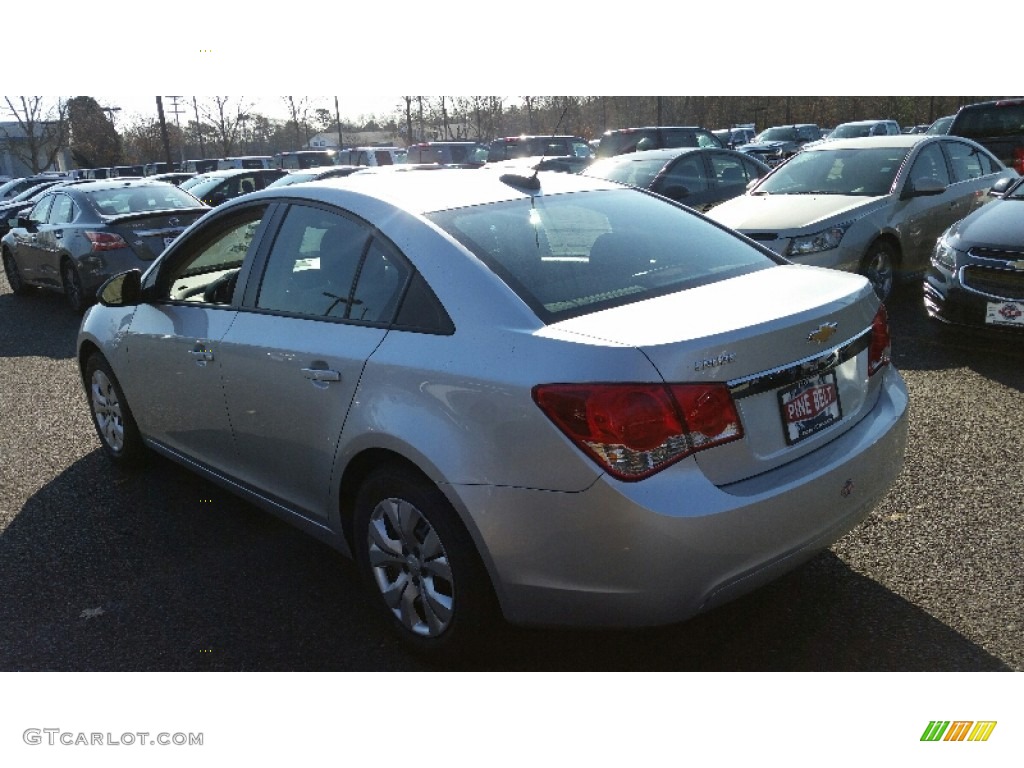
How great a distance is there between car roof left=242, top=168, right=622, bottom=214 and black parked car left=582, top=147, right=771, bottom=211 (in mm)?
6584

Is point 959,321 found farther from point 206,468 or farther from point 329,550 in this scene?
point 206,468

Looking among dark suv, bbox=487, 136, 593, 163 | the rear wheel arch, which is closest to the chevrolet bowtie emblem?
the rear wheel arch

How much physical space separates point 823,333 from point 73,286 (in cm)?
1044

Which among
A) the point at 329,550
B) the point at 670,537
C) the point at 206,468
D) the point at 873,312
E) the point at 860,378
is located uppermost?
the point at 873,312

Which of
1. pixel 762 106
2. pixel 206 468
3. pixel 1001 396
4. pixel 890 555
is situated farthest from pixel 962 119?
pixel 762 106

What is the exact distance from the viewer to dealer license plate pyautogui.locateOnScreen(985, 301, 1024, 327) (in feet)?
19.3

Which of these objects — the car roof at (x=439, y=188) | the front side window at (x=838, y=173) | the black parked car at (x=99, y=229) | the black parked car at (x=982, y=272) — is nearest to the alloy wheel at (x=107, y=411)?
the car roof at (x=439, y=188)

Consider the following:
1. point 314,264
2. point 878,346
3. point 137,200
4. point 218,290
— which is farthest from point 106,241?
point 878,346

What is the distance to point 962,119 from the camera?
14.7 m

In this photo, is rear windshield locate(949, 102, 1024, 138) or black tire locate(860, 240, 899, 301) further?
rear windshield locate(949, 102, 1024, 138)

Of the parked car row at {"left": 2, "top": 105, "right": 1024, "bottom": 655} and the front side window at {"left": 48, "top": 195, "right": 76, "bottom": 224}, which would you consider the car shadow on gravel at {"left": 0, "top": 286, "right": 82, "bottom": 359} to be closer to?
the front side window at {"left": 48, "top": 195, "right": 76, "bottom": 224}

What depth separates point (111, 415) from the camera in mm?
4992
